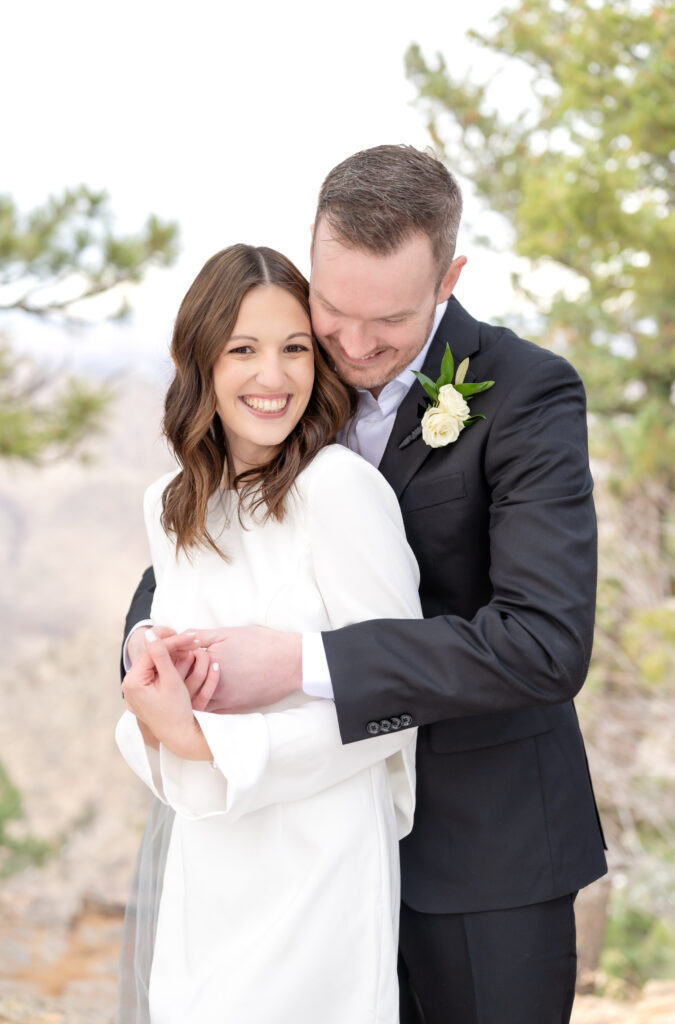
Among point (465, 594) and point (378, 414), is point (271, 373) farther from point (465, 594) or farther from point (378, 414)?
point (465, 594)

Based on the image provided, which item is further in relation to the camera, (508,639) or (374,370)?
(374,370)

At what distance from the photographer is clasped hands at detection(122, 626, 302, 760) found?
5.63 feet

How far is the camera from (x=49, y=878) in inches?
579

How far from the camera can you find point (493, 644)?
5.64ft

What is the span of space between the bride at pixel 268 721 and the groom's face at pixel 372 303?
6cm

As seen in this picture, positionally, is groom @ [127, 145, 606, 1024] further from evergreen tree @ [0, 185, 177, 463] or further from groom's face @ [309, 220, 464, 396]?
evergreen tree @ [0, 185, 177, 463]

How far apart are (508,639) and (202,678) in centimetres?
52

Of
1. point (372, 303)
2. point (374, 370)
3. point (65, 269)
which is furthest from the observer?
point (65, 269)

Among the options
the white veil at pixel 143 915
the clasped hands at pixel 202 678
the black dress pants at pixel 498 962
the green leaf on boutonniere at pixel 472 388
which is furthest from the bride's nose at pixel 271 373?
the black dress pants at pixel 498 962

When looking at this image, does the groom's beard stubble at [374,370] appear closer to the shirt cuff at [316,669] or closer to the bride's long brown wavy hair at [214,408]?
the bride's long brown wavy hair at [214,408]

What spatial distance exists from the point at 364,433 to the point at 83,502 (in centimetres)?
1810

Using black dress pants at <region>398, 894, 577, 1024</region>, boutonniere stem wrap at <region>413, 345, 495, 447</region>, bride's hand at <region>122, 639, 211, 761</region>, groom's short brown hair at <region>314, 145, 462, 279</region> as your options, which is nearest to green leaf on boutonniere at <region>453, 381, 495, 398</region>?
boutonniere stem wrap at <region>413, 345, 495, 447</region>

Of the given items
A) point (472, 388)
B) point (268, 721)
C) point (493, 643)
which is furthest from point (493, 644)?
point (472, 388)

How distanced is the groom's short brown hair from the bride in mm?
176
